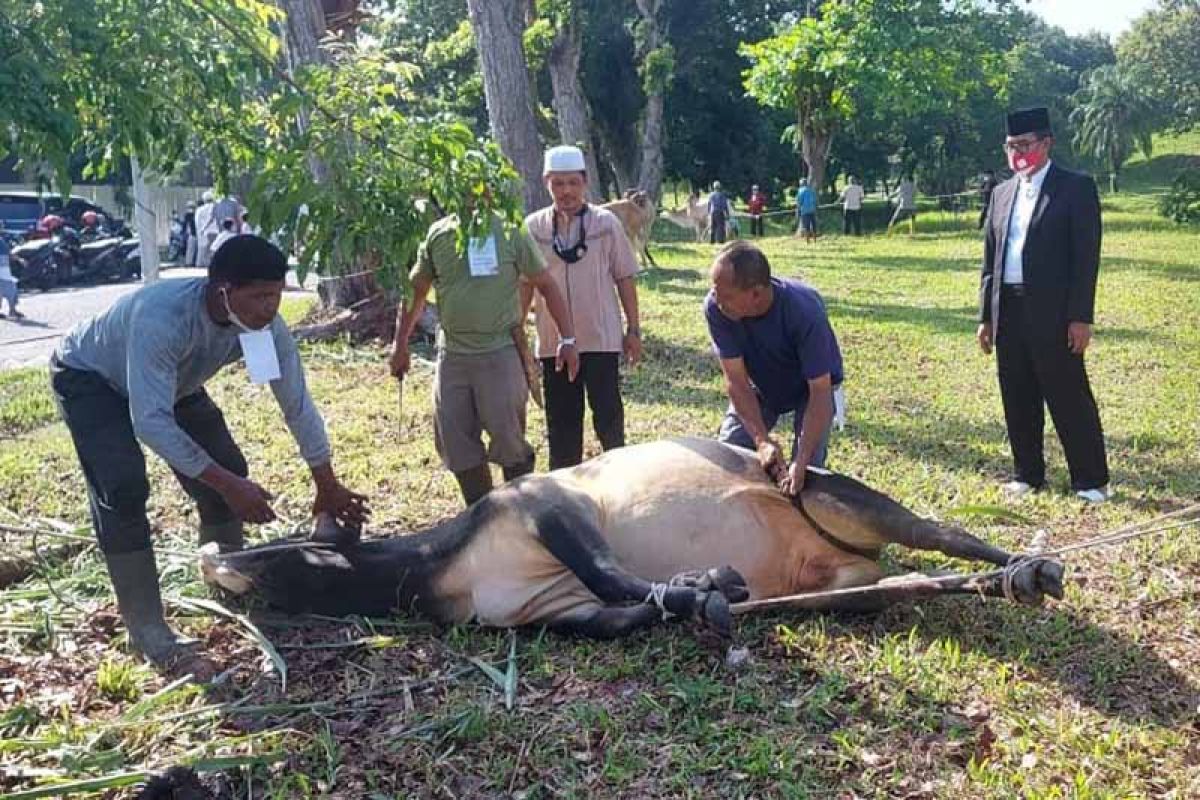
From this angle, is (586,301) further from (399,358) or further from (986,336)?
(986,336)

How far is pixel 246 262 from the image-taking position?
153 inches

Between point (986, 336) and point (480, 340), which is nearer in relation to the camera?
point (480, 340)

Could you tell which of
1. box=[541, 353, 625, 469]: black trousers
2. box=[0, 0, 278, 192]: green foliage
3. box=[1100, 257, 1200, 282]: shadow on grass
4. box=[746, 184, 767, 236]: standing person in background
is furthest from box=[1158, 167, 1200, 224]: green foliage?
Answer: box=[0, 0, 278, 192]: green foliage

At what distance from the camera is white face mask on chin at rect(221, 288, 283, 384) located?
4.01 m

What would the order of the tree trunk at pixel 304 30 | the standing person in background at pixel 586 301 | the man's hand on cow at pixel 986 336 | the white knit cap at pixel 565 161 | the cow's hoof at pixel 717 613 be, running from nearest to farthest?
the cow's hoof at pixel 717 613, the white knit cap at pixel 565 161, the standing person in background at pixel 586 301, the man's hand on cow at pixel 986 336, the tree trunk at pixel 304 30

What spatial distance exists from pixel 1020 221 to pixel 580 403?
2.43 meters

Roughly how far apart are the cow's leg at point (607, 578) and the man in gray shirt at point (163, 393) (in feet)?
2.72

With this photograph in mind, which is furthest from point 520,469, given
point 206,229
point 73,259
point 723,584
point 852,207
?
point 852,207

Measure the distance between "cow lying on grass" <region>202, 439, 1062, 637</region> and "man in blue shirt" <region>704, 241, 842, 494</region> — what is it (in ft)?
0.59

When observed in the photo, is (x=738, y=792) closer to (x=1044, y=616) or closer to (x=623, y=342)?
(x=1044, y=616)

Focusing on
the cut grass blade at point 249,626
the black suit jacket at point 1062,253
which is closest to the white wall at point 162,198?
the cut grass blade at point 249,626

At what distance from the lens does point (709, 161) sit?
1479 inches

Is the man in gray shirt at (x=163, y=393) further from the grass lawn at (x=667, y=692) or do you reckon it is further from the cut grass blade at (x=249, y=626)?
the grass lawn at (x=667, y=692)

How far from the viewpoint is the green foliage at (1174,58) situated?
166ft
